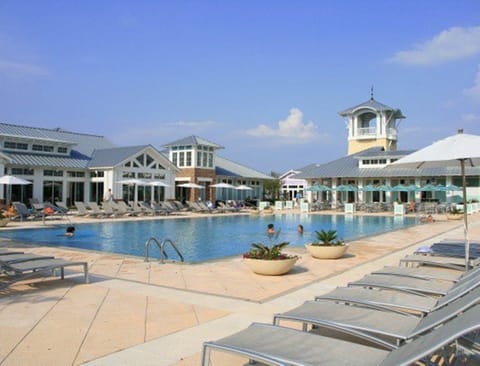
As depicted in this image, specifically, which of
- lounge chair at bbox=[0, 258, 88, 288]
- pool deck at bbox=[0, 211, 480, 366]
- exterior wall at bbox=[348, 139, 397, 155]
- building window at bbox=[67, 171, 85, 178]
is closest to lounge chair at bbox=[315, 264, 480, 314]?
pool deck at bbox=[0, 211, 480, 366]

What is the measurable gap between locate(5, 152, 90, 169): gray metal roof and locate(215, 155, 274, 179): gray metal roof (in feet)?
40.9

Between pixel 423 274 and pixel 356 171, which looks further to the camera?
pixel 356 171

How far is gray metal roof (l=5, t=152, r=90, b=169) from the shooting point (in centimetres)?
2726

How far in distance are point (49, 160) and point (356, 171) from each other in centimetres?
2415

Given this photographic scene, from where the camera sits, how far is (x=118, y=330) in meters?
4.78

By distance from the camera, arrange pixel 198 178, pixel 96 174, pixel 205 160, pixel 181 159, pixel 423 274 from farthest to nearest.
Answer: pixel 205 160
pixel 181 159
pixel 198 178
pixel 96 174
pixel 423 274

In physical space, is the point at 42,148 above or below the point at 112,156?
above

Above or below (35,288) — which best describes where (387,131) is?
above

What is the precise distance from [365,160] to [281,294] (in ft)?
111

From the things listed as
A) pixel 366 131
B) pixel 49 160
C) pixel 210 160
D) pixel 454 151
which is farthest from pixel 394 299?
pixel 366 131

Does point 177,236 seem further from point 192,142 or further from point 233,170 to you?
point 233,170

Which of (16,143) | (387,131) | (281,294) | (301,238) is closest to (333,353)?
(281,294)

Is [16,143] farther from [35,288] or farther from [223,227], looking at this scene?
[35,288]

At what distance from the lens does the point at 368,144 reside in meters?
42.7
